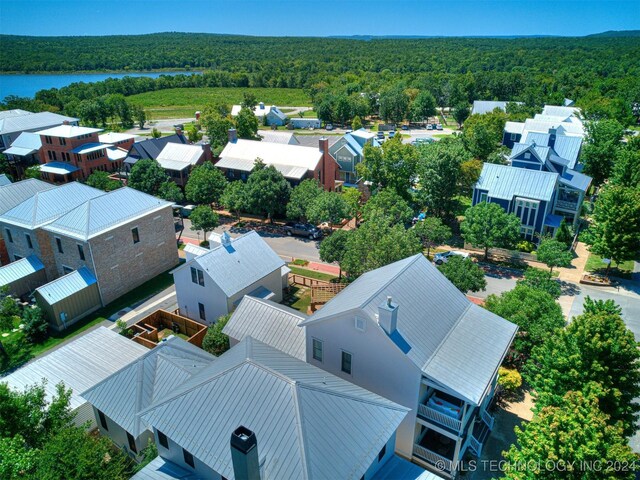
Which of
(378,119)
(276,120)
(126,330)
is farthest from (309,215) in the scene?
(378,119)

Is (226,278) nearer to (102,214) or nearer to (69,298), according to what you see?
(69,298)

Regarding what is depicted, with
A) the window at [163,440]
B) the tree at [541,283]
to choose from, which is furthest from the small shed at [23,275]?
the tree at [541,283]

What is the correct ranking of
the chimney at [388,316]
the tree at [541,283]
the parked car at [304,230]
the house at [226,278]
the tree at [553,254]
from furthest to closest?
the parked car at [304,230], the tree at [553,254], the house at [226,278], the tree at [541,283], the chimney at [388,316]

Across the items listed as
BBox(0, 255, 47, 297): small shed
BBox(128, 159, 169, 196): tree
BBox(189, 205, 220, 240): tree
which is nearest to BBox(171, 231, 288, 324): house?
BBox(189, 205, 220, 240): tree

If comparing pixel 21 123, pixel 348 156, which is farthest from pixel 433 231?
pixel 21 123

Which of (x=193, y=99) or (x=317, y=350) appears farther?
(x=193, y=99)

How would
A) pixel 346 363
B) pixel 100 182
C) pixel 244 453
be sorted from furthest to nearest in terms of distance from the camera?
pixel 100 182 < pixel 346 363 < pixel 244 453

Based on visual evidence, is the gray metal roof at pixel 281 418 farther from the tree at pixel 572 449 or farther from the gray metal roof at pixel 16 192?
the gray metal roof at pixel 16 192

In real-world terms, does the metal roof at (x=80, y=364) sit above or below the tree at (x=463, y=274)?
below

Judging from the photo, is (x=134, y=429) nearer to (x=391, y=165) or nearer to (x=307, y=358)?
(x=307, y=358)
